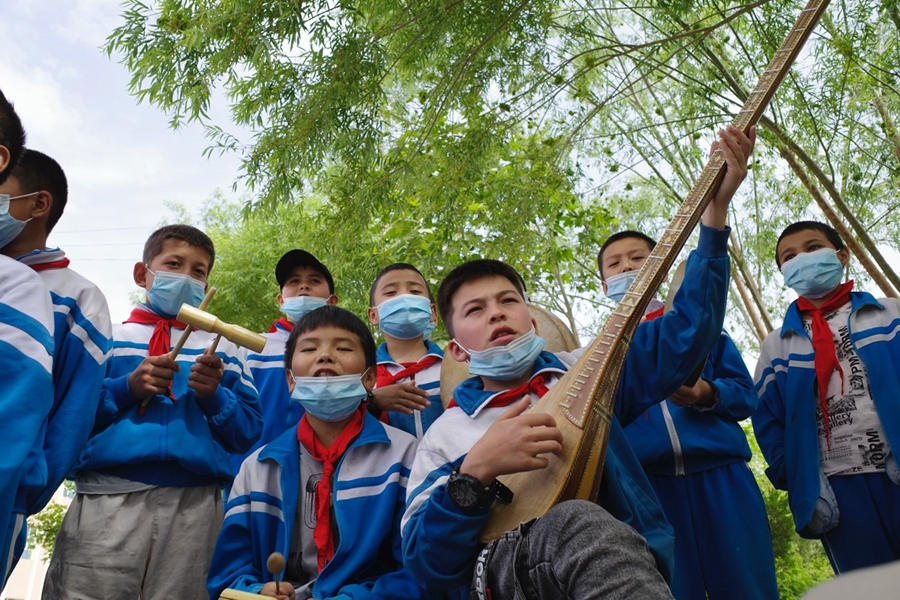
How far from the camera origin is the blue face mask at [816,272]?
4.22m

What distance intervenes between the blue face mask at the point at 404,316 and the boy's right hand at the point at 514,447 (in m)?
2.14

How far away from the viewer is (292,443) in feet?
10.7

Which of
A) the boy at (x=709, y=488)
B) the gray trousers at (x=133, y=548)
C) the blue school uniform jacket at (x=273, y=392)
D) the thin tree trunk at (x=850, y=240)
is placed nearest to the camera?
the gray trousers at (x=133, y=548)

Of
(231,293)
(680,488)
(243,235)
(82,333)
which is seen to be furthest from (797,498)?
(243,235)

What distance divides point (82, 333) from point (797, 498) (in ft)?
A: 10.5

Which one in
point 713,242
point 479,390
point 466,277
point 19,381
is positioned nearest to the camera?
point 19,381

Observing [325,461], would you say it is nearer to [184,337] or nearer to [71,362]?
[184,337]

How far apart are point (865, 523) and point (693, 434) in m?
0.92

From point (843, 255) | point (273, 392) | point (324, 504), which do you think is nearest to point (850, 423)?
point (843, 255)

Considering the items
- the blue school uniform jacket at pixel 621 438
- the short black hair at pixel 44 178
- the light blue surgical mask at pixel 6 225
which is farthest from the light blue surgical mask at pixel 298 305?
the light blue surgical mask at pixel 6 225

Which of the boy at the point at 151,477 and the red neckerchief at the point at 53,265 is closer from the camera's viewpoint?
the red neckerchief at the point at 53,265

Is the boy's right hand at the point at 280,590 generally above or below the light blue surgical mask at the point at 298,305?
below

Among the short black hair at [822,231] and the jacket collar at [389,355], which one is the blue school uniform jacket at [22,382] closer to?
the jacket collar at [389,355]

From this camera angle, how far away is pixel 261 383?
444cm
